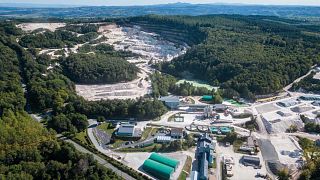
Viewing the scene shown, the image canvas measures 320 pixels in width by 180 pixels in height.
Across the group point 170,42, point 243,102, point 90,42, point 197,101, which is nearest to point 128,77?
point 197,101

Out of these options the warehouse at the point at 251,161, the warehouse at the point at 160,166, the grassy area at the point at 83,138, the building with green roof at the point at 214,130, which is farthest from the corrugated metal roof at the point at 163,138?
the warehouse at the point at 251,161

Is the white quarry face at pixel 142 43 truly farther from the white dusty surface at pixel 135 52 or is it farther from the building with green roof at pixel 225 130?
the building with green roof at pixel 225 130

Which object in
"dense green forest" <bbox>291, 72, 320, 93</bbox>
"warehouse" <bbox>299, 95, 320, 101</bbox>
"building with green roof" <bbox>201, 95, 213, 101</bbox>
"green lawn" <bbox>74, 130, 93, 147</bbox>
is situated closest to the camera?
"green lawn" <bbox>74, 130, 93, 147</bbox>

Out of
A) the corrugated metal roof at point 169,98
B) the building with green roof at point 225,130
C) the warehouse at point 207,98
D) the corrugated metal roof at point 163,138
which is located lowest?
the building with green roof at point 225,130

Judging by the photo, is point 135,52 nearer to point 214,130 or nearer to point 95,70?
point 95,70

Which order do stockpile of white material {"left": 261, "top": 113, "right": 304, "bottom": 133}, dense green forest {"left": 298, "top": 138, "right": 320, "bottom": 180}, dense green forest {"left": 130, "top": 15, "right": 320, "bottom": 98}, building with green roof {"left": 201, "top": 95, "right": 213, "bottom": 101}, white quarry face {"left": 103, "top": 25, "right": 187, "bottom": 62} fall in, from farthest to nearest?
white quarry face {"left": 103, "top": 25, "right": 187, "bottom": 62}
dense green forest {"left": 130, "top": 15, "right": 320, "bottom": 98}
building with green roof {"left": 201, "top": 95, "right": 213, "bottom": 101}
stockpile of white material {"left": 261, "top": 113, "right": 304, "bottom": 133}
dense green forest {"left": 298, "top": 138, "right": 320, "bottom": 180}

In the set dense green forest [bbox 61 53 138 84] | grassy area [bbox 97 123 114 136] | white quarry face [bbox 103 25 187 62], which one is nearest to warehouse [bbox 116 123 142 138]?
grassy area [bbox 97 123 114 136]

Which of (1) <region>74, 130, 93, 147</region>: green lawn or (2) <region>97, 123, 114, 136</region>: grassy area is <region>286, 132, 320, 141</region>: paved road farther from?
(1) <region>74, 130, 93, 147</region>: green lawn
